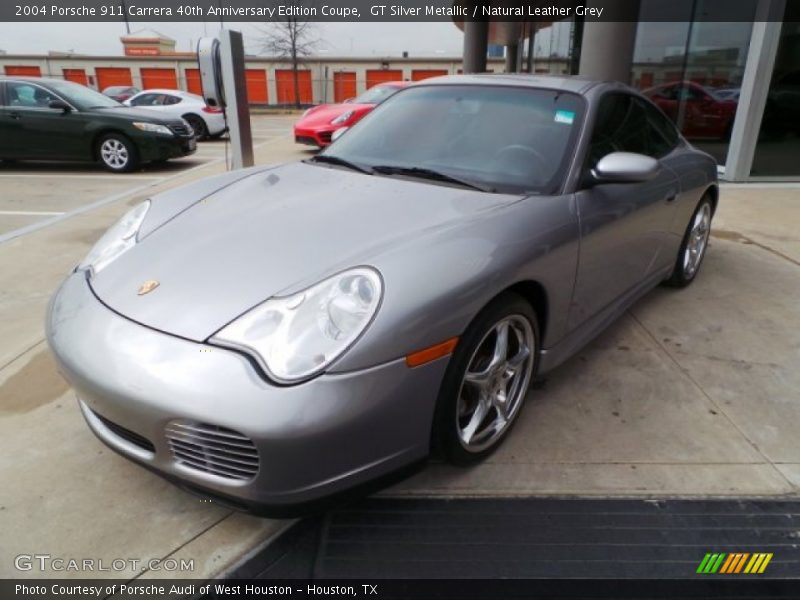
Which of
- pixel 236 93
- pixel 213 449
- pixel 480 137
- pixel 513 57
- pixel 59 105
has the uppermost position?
pixel 513 57

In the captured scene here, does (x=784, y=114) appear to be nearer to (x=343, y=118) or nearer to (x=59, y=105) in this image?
(x=343, y=118)

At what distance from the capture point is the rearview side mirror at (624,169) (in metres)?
2.34

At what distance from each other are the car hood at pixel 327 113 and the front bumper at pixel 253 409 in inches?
362

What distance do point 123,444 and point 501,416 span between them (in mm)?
1336

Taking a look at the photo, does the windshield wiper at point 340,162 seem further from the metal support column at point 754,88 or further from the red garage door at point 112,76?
the red garage door at point 112,76

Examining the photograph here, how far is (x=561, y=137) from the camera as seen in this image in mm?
2463

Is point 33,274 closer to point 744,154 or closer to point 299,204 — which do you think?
point 299,204

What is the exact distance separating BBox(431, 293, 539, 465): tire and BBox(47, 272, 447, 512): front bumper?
10cm

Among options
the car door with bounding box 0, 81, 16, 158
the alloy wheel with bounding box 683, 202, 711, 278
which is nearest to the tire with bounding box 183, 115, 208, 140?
the car door with bounding box 0, 81, 16, 158

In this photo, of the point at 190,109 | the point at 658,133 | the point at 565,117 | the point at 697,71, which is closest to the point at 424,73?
the point at 190,109

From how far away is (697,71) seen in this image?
8797 mm

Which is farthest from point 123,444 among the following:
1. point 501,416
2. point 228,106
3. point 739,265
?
point 739,265

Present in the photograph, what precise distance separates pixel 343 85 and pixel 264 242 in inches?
1436

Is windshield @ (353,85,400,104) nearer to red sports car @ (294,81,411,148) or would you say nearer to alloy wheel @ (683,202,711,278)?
red sports car @ (294,81,411,148)
